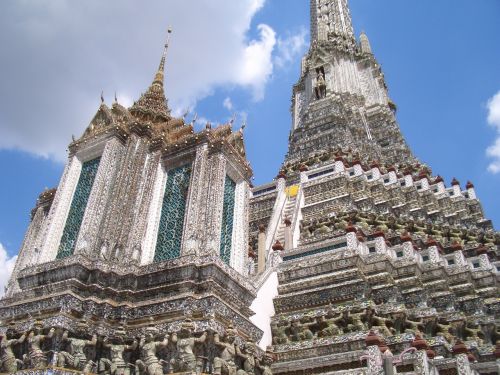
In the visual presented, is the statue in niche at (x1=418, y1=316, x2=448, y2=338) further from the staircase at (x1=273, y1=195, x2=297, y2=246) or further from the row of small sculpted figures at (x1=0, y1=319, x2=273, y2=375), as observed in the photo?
the staircase at (x1=273, y1=195, x2=297, y2=246)

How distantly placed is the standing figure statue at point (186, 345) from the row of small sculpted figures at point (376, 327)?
484 centimetres

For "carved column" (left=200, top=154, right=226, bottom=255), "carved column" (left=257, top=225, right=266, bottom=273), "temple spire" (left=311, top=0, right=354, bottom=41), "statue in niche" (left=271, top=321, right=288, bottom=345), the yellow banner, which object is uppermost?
"temple spire" (left=311, top=0, right=354, bottom=41)

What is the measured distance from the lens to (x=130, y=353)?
368 inches

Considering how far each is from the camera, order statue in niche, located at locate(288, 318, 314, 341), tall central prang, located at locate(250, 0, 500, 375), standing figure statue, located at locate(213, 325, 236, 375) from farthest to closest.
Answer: statue in niche, located at locate(288, 318, 314, 341) < tall central prang, located at locate(250, 0, 500, 375) < standing figure statue, located at locate(213, 325, 236, 375)

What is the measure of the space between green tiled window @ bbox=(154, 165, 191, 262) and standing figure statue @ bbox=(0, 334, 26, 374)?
3.14 m

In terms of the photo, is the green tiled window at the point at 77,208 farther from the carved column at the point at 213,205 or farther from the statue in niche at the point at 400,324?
the statue in niche at the point at 400,324

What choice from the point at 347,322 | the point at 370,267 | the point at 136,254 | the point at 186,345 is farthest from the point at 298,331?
the point at 186,345

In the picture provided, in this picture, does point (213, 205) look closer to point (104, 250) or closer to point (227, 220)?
point (227, 220)

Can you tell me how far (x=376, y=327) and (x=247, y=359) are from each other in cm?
440

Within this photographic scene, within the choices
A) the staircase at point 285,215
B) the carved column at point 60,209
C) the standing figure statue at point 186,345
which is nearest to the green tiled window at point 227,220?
the standing figure statue at point 186,345

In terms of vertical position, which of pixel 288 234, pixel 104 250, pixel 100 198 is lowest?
pixel 104 250

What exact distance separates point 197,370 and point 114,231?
3959 millimetres

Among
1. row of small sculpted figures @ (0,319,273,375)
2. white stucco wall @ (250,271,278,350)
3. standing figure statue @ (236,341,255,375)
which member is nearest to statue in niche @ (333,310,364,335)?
white stucco wall @ (250,271,278,350)

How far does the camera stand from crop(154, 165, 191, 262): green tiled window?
1112cm
